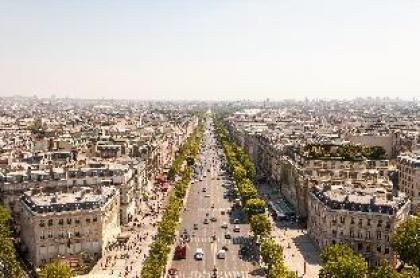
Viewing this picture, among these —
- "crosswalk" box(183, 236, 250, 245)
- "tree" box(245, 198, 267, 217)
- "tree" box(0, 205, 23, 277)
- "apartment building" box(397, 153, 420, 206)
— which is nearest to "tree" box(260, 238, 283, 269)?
"crosswalk" box(183, 236, 250, 245)

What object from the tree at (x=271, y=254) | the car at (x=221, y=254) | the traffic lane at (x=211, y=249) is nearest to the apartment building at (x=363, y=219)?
the tree at (x=271, y=254)

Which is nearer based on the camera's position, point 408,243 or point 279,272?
point 279,272

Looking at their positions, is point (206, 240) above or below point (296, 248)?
below

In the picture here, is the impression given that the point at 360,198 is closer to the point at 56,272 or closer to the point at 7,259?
the point at 56,272

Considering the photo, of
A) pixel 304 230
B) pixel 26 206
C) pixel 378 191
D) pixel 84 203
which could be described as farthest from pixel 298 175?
pixel 26 206

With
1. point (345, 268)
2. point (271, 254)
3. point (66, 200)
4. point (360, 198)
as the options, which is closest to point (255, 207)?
point (360, 198)

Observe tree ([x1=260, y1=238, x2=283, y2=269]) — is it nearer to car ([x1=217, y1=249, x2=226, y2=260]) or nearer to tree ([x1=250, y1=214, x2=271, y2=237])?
car ([x1=217, y1=249, x2=226, y2=260])

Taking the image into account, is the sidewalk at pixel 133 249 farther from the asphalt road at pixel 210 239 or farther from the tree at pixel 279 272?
the tree at pixel 279 272

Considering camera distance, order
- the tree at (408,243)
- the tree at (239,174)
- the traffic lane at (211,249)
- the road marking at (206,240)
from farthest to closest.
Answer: the tree at (239,174)
the road marking at (206,240)
the traffic lane at (211,249)
the tree at (408,243)

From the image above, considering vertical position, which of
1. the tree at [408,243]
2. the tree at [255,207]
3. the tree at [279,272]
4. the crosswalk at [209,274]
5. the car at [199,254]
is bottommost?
the crosswalk at [209,274]

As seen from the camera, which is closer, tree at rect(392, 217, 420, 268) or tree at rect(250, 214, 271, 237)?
tree at rect(392, 217, 420, 268)
